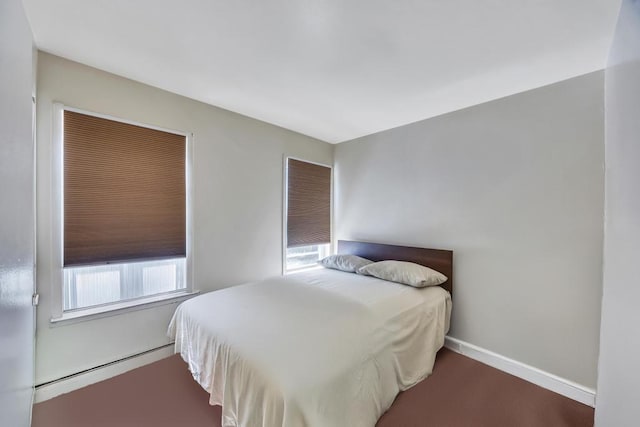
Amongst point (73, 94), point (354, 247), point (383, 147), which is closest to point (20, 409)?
point (73, 94)

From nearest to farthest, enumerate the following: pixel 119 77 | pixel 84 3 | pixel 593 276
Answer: pixel 84 3
pixel 593 276
pixel 119 77

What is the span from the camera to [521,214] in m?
2.09

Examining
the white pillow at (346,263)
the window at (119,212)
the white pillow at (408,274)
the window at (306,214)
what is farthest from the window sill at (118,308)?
the white pillow at (408,274)

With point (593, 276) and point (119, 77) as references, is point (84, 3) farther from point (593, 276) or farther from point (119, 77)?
point (593, 276)

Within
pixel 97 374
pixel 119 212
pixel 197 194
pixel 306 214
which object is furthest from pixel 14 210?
pixel 306 214

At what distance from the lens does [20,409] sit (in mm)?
1164

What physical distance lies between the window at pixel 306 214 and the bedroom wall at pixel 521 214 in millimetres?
1214

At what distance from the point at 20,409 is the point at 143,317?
0.97 m

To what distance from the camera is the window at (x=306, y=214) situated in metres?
3.32

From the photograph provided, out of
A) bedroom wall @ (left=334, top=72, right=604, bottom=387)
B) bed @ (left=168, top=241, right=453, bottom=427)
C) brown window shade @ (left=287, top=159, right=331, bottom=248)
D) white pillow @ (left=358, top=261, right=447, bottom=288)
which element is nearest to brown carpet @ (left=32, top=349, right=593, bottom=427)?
bed @ (left=168, top=241, right=453, bottom=427)

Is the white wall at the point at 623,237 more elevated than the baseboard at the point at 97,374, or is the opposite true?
the white wall at the point at 623,237

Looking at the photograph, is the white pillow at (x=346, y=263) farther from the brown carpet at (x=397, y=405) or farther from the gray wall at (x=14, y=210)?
the gray wall at (x=14, y=210)

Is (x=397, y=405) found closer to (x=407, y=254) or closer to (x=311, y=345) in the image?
(x=311, y=345)

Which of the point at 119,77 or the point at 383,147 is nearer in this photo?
the point at 119,77
